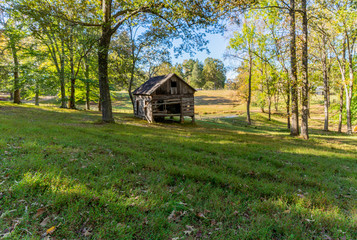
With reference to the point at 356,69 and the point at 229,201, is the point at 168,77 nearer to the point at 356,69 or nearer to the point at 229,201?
the point at 229,201

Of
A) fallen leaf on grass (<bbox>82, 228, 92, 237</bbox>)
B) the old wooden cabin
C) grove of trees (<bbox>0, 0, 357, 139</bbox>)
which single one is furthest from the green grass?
the old wooden cabin

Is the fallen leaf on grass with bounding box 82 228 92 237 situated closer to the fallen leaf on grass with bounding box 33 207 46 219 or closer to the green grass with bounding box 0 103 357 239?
the green grass with bounding box 0 103 357 239

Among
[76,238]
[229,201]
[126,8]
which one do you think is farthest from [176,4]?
[76,238]

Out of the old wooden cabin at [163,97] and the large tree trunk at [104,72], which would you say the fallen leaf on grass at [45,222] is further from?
the old wooden cabin at [163,97]

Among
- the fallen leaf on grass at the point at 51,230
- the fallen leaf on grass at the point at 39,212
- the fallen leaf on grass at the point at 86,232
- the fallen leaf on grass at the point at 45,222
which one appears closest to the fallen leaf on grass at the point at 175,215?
the fallen leaf on grass at the point at 86,232

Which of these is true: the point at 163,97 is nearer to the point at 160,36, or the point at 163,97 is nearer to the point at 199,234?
the point at 160,36

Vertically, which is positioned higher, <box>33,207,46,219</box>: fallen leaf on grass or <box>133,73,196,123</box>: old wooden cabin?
<box>133,73,196,123</box>: old wooden cabin

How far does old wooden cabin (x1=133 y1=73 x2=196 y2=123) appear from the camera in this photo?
22.1m

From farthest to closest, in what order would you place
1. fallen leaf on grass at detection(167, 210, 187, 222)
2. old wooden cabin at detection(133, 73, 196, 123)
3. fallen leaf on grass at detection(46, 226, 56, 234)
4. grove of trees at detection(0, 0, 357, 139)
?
old wooden cabin at detection(133, 73, 196, 123), grove of trees at detection(0, 0, 357, 139), fallen leaf on grass at detection(167, 210, 187, 222), fallen leaf on grass at detection(46, 226, 56, 234)

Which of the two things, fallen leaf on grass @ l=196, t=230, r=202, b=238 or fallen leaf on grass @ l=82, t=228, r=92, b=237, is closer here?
fallen leaf on grass @ l=82, t=228, r=92, b=237

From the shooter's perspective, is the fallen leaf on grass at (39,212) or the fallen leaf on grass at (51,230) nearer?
the fallen leaf on grass at (51,230)

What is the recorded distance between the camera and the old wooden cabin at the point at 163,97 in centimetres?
2213

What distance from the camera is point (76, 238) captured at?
8.62 ft

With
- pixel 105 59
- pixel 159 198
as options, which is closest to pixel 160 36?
pixel 105 59
